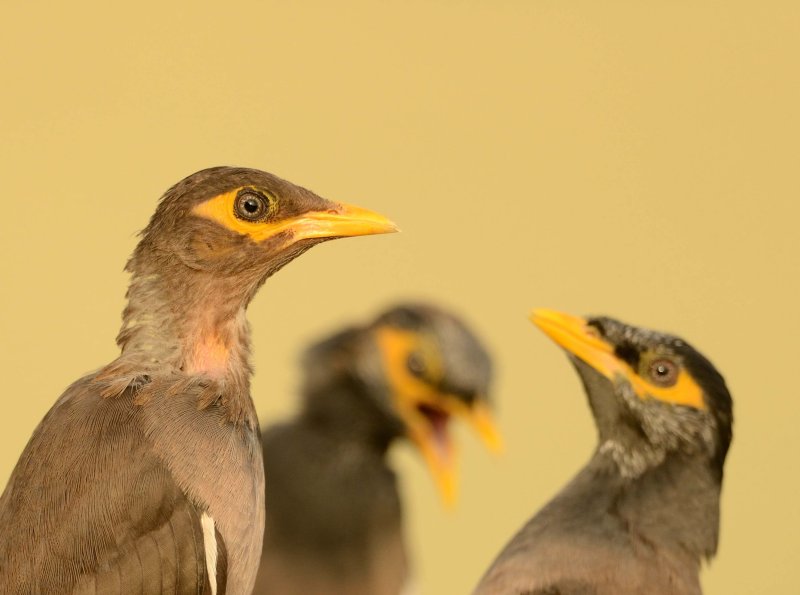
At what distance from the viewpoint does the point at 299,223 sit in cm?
225

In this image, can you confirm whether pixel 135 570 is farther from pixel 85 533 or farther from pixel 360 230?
pixel 360 230

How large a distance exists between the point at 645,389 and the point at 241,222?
2.62ft

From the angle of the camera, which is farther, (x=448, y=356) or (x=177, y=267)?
(x=448, y=356)

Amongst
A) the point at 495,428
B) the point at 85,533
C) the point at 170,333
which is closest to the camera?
the point at 85,533

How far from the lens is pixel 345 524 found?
3.56 meters

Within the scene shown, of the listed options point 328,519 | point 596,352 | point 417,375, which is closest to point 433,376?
point 417,375

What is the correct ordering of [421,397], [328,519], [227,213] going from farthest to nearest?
[421,397]
[328,519]
[227,213]

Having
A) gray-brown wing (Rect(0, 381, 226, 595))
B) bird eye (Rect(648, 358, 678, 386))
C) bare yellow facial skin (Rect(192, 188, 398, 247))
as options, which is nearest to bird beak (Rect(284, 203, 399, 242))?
bare yellow facial skin (Rect(192, 188, 398, 247))

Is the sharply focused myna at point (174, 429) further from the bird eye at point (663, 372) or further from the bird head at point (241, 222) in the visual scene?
the bird eye at point (663, 372)

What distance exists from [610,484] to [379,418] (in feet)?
3.71

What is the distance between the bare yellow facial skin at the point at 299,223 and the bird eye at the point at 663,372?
23.9 inches

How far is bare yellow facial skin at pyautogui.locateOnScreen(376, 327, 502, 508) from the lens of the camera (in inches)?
141

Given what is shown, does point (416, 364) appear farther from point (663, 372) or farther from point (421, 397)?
point (663, 372)

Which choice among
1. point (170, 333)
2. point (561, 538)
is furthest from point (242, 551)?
point (561, 538)
